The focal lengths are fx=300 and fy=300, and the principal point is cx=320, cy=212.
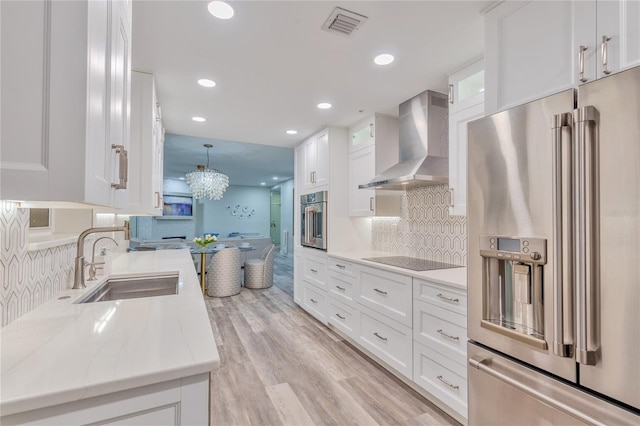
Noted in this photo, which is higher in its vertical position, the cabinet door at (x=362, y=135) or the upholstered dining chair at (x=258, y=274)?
the cabinet door at (x=362, y=135)

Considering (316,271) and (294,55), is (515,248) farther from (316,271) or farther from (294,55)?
(316,271)

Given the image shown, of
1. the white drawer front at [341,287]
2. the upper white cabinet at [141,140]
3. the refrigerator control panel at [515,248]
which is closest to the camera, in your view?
the refrigerator control panel at [515,248]

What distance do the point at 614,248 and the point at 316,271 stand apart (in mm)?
3031

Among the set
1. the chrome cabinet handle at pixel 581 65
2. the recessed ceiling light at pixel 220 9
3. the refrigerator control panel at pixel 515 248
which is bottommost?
the refrigerator control panel at pixel 515 248

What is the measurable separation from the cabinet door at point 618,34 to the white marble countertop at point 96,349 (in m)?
1.63

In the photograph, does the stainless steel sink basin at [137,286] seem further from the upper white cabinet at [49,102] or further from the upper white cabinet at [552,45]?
the upper white cabinet at [552,45]

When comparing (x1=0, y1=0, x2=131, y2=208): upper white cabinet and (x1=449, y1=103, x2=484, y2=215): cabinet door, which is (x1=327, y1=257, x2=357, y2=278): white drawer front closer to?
(x1=449, y1=103, x2=484, y2=215): cabinet door

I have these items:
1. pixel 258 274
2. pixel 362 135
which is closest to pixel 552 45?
pixel 362 135

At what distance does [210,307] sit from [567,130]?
4321 millimetres

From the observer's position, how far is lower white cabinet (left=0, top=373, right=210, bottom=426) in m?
0.71

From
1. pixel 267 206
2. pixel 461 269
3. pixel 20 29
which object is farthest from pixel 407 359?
pixel 267 206

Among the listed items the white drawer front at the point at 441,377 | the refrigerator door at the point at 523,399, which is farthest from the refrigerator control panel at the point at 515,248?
the white drawer front at the point at 441,377

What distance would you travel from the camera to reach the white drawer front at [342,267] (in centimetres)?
299

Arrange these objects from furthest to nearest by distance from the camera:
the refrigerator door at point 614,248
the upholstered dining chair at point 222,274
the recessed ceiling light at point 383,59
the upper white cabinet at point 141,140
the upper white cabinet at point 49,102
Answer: the upholstered dining chair at point 222,274
the upper white cabinet at point 141,140
the recessed ceiling light at point 383,59
the refrigerator door at point 614,248
the upper white cabinet at point 49,102
